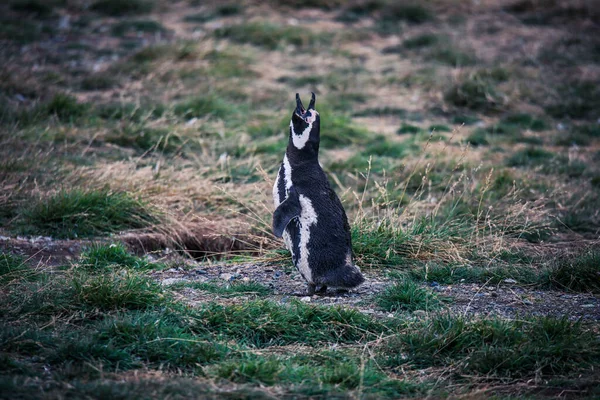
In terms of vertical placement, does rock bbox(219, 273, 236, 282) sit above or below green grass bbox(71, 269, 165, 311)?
below

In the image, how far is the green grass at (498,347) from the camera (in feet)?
13.5

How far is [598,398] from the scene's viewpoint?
377cm

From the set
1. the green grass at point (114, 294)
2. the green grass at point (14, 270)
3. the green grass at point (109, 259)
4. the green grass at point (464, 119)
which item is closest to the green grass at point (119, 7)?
the green grass at point (464, 119)

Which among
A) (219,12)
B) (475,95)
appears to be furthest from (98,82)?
(475,95)

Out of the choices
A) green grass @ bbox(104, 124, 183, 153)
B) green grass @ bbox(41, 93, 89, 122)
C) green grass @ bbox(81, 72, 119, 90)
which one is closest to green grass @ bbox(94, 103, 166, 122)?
green grass @ bbox(41, 93, 89, 122)

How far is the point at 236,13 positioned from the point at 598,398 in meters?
11.8

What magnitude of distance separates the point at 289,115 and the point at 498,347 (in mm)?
5970

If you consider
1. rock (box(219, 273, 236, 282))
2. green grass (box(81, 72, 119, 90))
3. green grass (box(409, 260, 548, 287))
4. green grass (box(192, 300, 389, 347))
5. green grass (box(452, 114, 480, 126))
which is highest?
green grass (box(81, 72, 119, 90))

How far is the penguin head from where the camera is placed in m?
5.03

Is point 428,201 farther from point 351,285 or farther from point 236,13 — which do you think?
point 236,13

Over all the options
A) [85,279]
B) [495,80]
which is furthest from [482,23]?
[85,279]

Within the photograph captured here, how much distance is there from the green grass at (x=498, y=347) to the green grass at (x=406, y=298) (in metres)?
0.41

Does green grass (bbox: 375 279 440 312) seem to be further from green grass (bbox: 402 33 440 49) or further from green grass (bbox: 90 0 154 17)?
green grass (bbox: 90 0 154 17)

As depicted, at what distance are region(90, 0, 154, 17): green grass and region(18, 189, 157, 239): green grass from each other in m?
8.22
